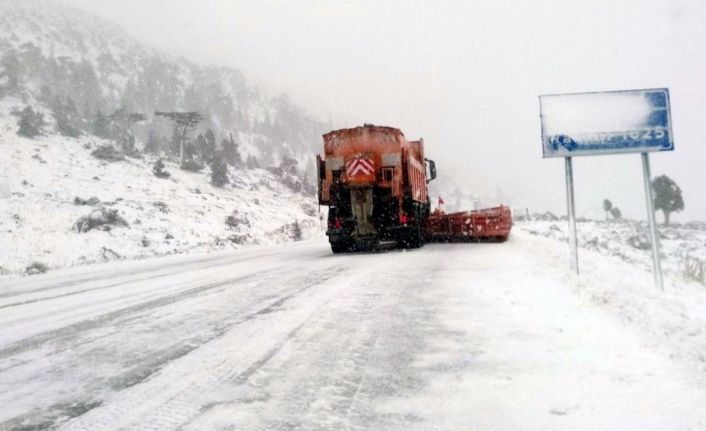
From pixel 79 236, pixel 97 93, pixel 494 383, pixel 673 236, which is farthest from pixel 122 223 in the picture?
pixel 97 93

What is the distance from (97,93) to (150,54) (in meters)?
50.7

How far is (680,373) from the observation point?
9.36ft

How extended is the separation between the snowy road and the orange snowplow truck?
7198mm

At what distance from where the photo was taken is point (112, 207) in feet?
71.9

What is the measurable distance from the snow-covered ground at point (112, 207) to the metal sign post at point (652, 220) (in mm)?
14051

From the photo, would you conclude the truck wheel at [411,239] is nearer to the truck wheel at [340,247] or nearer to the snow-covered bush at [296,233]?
the truck wheel at [340,247]

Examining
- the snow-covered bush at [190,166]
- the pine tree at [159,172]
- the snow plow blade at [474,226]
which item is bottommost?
the snow plow blade at [474,226]

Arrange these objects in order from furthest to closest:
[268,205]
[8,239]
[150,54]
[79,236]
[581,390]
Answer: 1. [150,54]
2. [268,205]
3. [79,236]
4. [8,239]
5. [581,390]

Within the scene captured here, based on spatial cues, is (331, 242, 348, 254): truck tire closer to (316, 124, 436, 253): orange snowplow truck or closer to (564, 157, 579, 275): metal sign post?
(316, 124, 436, 253): orange snowplow truck

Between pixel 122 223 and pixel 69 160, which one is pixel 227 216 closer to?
pixel 122 223

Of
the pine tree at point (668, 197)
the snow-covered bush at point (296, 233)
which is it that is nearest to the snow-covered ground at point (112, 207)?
the snow-covered bush at point (296, 233)

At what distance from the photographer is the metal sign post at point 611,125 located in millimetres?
6832

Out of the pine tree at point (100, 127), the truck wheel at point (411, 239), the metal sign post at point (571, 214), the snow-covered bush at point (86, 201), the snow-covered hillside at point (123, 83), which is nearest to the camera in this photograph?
the metal sign post at point (571, 214)

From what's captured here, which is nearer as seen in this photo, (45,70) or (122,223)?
(122,223)
